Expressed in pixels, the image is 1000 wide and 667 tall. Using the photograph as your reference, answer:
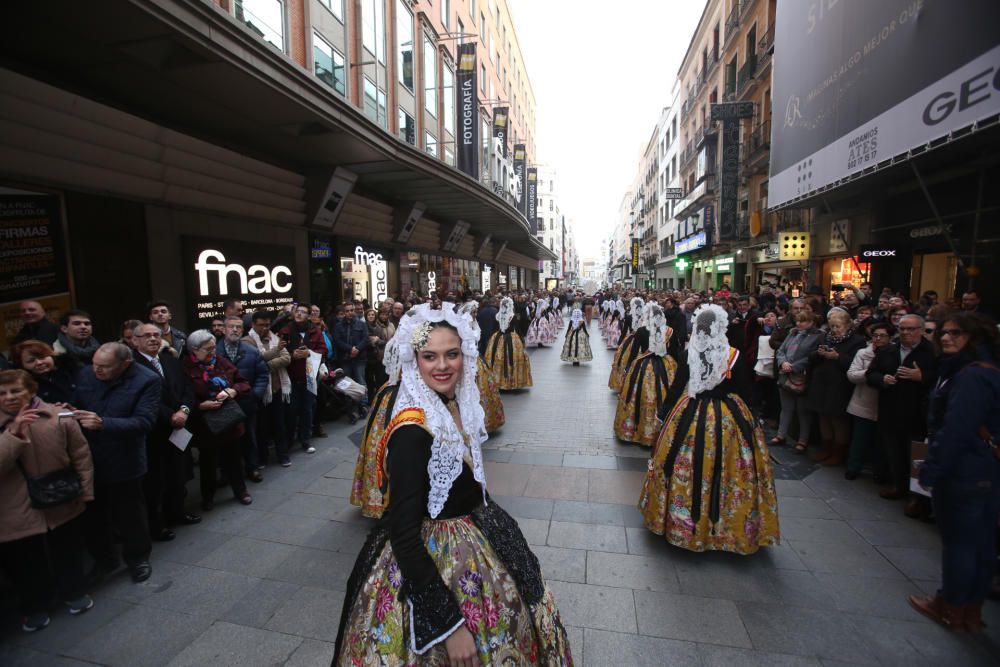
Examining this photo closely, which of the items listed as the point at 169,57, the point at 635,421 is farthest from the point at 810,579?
the point at 169,57

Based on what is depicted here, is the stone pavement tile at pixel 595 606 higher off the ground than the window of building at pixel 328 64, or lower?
lower

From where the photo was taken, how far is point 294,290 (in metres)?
11.4

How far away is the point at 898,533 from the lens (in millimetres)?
4184

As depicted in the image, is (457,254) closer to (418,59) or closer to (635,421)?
(418,59)

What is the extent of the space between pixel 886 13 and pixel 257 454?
11.5 meters

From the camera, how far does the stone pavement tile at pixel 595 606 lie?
3.10 m

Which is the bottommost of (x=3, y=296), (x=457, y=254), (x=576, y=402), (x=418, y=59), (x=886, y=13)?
(x=576, y=402)

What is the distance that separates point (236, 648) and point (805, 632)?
353cm

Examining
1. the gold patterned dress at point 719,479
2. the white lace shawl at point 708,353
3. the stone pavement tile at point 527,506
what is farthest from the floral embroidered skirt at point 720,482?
the stone pavement tile at point 527,506

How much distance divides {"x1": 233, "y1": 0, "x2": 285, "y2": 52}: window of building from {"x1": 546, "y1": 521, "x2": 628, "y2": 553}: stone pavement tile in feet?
33.9

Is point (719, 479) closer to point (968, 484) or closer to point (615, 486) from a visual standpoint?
point (968, 484)

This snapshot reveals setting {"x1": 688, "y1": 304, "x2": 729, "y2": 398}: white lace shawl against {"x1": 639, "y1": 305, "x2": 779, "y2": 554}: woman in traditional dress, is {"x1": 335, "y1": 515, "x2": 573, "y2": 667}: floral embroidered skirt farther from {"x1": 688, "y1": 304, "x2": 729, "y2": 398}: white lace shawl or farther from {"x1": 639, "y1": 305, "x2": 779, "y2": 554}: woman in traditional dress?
{"x1": 688, "y1": 304, "x2": 729, "y2": 398}: white lace shawl

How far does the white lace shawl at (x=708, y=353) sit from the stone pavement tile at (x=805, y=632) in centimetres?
157

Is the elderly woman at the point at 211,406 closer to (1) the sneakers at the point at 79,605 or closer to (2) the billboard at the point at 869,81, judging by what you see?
(1) the sneakers at the point at 79,605
